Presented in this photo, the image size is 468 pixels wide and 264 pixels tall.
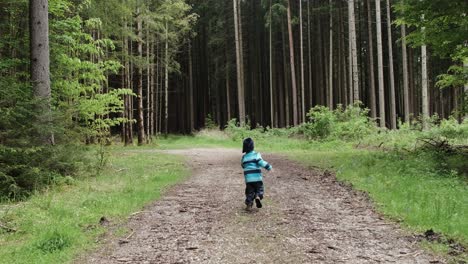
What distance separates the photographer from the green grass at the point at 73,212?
5.63 meters

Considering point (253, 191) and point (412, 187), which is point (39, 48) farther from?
point (412, 187)

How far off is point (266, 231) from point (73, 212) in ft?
11.8

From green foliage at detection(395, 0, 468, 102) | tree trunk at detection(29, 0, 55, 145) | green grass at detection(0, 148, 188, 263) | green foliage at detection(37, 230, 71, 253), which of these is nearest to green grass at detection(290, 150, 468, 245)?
green foliage at detection(395, 0, 468, 102)

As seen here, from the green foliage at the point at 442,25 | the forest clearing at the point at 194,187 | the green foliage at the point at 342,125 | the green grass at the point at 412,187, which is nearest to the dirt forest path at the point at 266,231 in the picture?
the forest clearing at the point at 194,187

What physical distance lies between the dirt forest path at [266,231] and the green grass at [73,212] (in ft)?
1.45

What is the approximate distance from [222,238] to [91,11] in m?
12.0

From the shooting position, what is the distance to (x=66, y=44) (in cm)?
1287

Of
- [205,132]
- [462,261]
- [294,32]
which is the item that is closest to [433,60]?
[294,32]

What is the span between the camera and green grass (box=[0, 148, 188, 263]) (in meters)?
5.63

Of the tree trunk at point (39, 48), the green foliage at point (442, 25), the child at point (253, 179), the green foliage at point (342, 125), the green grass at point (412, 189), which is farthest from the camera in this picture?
the green foliage at point (342, 125)

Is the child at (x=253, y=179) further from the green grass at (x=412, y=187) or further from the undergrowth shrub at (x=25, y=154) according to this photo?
the undergrowth shrub at (x=25, y=154)

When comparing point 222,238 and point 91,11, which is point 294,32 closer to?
point 91,11

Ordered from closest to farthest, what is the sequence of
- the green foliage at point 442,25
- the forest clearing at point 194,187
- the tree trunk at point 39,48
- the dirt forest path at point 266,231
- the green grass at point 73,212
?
1. the dirt forest path at point 266,231
2. the forest clearing at point 194,187
3. the green grass at point 73,212
4. the tree trunk at point 39,48
5. the green foliage at point 442,25

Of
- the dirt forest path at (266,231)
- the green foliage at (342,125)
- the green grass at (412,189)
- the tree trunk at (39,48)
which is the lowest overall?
the dirt forest path at (266,231)
